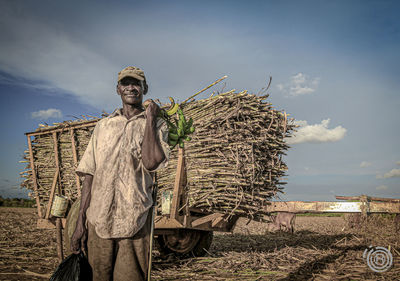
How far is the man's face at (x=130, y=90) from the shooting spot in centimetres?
199

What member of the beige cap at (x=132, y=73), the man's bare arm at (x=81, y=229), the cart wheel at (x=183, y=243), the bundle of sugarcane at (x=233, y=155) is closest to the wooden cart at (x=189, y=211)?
the cart wheel at (x=183, y=243)

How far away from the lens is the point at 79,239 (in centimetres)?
191

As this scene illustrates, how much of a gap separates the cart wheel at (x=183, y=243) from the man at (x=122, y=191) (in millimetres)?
3839

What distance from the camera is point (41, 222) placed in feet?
19.5

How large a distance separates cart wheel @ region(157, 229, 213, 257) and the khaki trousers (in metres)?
3.81

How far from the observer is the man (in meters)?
1.82

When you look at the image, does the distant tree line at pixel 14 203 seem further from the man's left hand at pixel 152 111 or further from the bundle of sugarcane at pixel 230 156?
the man's left hand at pixel 152 111

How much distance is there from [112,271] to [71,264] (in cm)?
27

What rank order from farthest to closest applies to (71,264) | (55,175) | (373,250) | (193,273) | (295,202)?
(295,202)
(55,175)
(373,250)
(193,273)
(71,264)

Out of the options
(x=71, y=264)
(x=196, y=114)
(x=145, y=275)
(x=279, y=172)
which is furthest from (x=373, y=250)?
(x=71, y=264)

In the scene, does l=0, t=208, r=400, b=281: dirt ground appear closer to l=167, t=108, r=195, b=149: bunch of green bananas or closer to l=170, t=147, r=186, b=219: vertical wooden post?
Result: l=170, t=147, r=186, b=219: vertical wooden post

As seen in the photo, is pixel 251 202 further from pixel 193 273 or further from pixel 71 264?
pixel 71 264

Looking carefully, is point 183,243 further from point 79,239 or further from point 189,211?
point 79,239

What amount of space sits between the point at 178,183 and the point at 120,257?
3062mm
